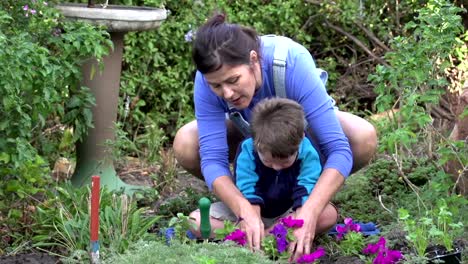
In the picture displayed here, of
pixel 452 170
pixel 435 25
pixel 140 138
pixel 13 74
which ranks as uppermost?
pixel 435 25

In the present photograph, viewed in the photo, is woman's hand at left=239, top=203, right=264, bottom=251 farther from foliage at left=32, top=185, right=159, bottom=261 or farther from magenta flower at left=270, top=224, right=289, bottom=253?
foliage at left=32, top=185, right=159, bottom=261

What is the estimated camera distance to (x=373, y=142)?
4.84 metres

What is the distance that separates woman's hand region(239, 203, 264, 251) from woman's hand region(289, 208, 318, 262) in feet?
0.47

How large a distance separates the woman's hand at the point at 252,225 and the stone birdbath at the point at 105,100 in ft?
4.82

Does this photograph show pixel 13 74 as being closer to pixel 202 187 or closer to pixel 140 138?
pixel 202 187

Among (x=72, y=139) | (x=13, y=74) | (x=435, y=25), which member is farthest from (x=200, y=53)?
(x=72, y=139)

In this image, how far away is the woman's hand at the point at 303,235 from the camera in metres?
4.18

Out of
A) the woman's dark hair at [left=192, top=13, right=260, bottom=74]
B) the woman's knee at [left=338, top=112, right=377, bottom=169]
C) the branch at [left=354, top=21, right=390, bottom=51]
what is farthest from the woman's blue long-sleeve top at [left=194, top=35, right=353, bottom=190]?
the branch at [left=354, top=21, right=390, bottom=51]

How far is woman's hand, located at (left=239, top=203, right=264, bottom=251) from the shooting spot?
420 centimetres

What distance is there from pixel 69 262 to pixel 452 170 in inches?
86.6

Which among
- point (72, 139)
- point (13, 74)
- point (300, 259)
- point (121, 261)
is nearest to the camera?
point (121, 261)

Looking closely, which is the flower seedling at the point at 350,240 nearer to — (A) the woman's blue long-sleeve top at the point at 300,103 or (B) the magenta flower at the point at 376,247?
(B) the magenta flower at the point at 376,247

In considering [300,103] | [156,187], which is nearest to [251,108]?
[300,103]

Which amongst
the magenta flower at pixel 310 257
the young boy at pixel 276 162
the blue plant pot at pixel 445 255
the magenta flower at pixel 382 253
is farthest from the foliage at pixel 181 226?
the blue plant pot at pixel 445 255
